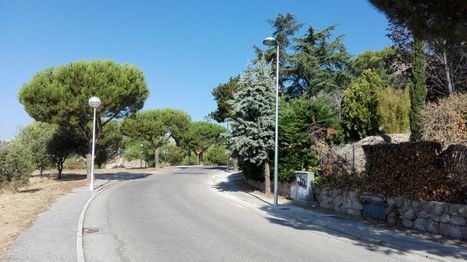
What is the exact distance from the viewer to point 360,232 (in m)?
12.1

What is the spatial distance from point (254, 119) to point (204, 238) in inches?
499

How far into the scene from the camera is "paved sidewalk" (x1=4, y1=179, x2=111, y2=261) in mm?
8656

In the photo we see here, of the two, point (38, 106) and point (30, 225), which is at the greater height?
point (38, 106)

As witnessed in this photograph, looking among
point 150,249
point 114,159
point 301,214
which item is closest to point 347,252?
point 150,249

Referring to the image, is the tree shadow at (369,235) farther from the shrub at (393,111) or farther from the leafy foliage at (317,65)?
the leafy foliage at (317,65)

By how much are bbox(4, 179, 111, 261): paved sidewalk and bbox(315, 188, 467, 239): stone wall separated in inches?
336

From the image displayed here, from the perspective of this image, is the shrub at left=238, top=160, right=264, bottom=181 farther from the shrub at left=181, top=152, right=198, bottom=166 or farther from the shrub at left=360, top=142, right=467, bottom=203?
the shrub at left=181, top=152, right=198, bottom=166

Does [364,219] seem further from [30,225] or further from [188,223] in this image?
[30,225]

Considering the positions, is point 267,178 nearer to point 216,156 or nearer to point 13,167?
point 13,167

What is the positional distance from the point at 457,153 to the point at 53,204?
1389cm

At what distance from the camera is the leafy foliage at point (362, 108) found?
23.7m

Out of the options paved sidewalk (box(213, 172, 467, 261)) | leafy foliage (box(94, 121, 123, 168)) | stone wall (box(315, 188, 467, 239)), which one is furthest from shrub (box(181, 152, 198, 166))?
stone wall (box(315, 188, 467, 239))

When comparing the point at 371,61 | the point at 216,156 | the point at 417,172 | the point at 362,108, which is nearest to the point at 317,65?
the point at 371,61

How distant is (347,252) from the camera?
9.69 meters
